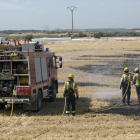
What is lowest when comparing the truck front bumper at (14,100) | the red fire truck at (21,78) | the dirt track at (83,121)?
the dirt track at (83,121)

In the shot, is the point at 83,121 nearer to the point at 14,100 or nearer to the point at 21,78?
the point at 14,100

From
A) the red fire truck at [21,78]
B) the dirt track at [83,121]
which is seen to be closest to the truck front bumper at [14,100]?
the red fire truck at [21,78]

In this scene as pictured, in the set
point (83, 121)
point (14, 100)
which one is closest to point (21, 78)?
point (14, 100)

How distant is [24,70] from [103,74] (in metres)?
14.8

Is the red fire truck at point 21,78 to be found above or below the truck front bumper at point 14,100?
above

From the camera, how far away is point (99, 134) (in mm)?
8883

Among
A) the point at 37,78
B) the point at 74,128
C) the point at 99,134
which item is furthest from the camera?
the point at 37,78

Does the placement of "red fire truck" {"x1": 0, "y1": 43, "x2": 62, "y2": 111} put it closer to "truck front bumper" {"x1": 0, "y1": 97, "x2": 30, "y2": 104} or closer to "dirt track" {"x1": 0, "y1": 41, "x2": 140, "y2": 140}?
"truck front bumper" {"x1": 0, "y1": 97, "x2": 30, "y2": 104}

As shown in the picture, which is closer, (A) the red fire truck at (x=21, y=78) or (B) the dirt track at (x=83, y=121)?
(B) the dirt track at (x=83, y=121)

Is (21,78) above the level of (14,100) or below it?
above

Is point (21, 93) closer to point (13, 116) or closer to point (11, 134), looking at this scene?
point (13, 116)

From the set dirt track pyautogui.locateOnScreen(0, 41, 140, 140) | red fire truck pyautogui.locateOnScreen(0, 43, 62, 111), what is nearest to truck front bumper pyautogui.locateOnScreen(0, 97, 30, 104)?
red fire truck pyautogui.locateOnScreen(0, 43, 62, 111)

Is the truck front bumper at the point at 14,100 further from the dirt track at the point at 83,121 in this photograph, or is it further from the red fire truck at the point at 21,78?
the dirt track at the point at 83,121

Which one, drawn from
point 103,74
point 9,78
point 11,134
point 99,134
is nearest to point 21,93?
point 9,78
